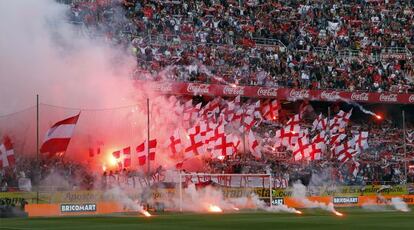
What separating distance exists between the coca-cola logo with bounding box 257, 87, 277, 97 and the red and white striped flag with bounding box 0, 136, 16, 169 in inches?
631

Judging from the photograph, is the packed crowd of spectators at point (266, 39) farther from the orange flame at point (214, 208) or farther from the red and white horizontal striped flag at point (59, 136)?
the orange flame at point (214, 208)

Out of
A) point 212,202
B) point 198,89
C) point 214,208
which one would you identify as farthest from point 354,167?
point 214,208

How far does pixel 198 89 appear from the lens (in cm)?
4647

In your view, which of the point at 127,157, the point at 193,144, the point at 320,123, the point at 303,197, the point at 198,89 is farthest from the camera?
the point at 320,123

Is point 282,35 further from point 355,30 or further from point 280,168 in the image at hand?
point 280,168

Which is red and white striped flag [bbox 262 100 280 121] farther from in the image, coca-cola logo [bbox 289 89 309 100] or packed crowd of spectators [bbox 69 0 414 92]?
packed crowd of spectators [bbox 69 0 414 92]

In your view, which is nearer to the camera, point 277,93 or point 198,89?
point 198,89

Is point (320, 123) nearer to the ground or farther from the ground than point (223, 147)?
farther from the ground

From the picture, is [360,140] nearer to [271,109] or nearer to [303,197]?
[271,109]

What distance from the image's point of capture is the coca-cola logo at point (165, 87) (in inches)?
1756

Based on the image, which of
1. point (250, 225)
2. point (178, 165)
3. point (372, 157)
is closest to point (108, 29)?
point (178, 165)

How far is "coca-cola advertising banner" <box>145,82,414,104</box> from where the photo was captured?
45.8 m

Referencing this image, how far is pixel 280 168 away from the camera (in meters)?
45.7

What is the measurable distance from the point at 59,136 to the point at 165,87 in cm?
854
